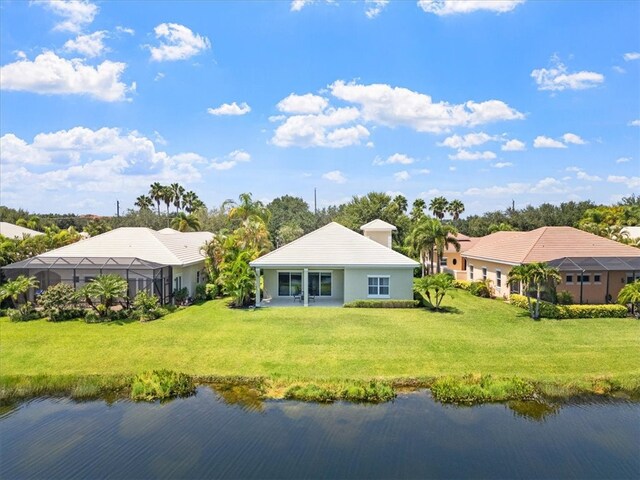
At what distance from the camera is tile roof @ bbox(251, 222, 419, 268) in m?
29.3

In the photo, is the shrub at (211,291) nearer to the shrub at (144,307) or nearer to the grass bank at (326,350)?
the grass bank at (326,350)

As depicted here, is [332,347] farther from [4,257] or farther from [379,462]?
[4,257]

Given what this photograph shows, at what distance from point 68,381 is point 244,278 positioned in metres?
13.5

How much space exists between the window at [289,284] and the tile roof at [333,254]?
→ 66.0 inches

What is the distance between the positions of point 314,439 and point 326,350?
717cm

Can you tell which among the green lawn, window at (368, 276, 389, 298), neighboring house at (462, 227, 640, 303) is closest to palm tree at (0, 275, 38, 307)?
the green lawn

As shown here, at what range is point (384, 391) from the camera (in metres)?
14.7

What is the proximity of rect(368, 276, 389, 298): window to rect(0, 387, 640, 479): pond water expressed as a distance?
14.9m

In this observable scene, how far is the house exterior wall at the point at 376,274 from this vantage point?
96.8 ft

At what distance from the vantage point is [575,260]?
1123 inches

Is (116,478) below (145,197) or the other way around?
below

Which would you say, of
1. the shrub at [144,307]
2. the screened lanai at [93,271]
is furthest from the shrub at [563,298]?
the screened lanai at [93,271]

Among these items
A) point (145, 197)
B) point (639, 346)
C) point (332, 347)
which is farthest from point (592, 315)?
point (145, 197)

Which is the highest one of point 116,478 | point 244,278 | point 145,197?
point 145,197
